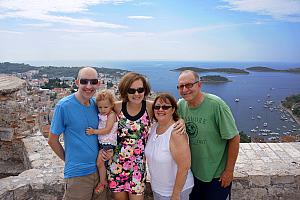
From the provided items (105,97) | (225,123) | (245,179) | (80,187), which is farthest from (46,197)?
(245,179)

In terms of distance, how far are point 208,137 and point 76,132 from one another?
0.95 m

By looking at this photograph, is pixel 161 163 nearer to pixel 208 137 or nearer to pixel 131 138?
pixel 131 138

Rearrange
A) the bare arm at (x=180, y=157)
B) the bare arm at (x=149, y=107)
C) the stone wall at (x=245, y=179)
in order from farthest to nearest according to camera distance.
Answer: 1. the stone wall at (x=245, y=179)
2. the bare arm at (x=149, y=107)
3. the bare arm at (x=180, y=157)

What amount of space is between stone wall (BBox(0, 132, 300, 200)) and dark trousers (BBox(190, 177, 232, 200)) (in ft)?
1.78

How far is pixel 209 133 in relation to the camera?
213 centimetres

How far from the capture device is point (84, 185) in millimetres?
2150

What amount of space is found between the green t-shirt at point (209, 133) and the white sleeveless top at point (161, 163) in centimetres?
18

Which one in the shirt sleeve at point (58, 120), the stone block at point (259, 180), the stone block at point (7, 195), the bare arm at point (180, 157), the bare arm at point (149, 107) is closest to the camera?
the bare arm at point (180, 157)

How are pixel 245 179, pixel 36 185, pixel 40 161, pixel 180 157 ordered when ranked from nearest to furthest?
pixel 180 157 → pixel 36 185 → pixel 245 179 → pixel 40 161

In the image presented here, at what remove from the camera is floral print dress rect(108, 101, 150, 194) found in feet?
6.90

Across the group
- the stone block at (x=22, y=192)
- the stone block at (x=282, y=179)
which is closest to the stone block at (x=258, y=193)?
the stone block at (x=282, y=179)

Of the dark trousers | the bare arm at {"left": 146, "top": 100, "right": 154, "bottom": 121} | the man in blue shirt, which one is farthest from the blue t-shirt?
the dark trousers

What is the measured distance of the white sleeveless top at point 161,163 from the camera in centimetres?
199

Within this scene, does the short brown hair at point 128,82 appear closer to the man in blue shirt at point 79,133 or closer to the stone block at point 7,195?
the man in blue shirt at point 79,133
